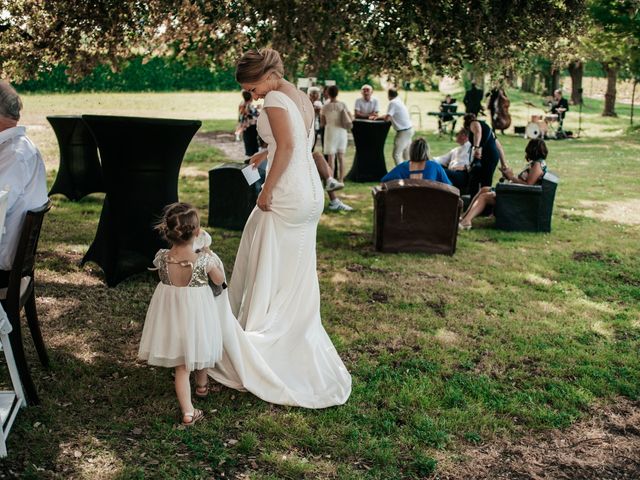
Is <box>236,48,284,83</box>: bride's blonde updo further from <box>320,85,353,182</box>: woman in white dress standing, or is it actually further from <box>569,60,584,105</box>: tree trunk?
<box>569,60,584,105</box>: tree trunk

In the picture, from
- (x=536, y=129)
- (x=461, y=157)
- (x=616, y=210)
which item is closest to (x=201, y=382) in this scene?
(x=461, y=157)

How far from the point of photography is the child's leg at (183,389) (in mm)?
4004

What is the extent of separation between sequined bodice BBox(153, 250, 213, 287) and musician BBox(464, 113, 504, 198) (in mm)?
6734

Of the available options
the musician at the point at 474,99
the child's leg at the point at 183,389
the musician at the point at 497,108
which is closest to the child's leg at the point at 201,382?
the child's leg at the point at 183,389

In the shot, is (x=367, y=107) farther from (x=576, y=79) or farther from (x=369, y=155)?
(x=576, y=79)

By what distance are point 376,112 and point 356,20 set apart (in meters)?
6.70

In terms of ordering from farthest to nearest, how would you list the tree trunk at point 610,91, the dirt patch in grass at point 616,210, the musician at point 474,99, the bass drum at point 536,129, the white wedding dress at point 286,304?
the tree trunk at point 610,91
the musician at point 474,99
the bass drum at point 536,129
the dirt patch in grass at point 616,210
the white wedding dress at point 286,304

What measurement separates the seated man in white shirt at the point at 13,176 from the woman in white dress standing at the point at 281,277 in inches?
52.3

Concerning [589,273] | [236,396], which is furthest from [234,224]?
[236,396]

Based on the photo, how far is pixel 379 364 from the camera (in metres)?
4.98

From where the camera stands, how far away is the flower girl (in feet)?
12.8

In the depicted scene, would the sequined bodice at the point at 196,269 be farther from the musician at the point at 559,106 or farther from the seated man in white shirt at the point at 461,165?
the musician at the point at 559,106

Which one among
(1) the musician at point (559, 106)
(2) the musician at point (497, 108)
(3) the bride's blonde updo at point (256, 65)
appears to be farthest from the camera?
(1) the musician at point (559, 106)

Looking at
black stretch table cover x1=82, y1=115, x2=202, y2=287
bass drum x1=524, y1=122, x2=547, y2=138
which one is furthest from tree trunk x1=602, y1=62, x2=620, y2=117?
black stretch table cover x1=82, y1=115, x2=202, y2=287
